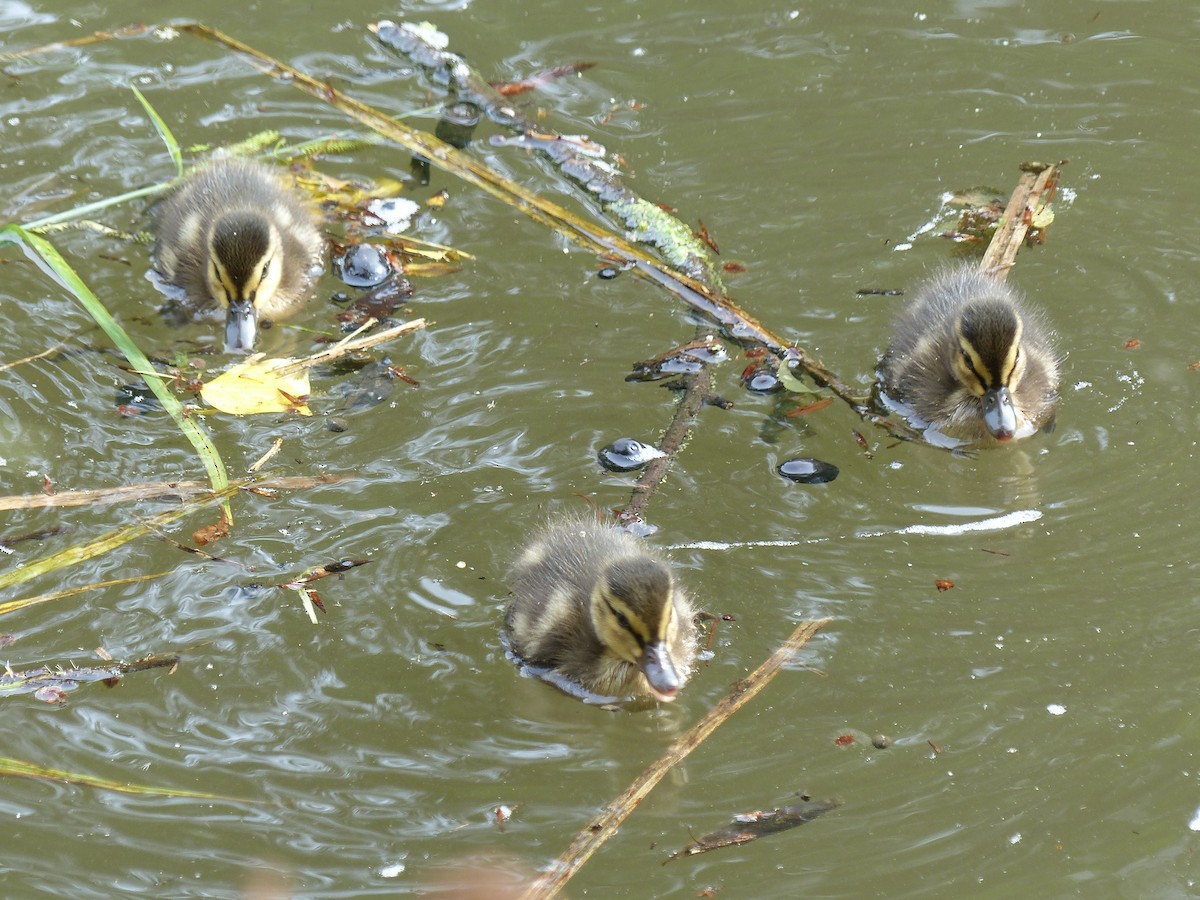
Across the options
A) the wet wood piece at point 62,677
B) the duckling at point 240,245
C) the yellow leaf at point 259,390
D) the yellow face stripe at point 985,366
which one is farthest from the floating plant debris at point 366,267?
the yellow face stripe at point 985,366

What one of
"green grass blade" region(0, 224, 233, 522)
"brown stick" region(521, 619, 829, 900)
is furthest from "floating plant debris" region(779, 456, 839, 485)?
"green grass blade" region(0, 224, 233, 522)

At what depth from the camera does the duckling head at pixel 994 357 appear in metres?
4.71

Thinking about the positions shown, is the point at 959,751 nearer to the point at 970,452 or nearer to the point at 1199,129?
the point at 970,452

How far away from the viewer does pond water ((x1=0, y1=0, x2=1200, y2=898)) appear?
11.5ft

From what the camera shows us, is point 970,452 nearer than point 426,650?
No

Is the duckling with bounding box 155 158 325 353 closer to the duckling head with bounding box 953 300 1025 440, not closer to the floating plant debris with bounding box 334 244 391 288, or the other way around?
the floating plant debris with bounding box 334 244 391 288

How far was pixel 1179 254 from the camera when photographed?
5508 millimetres

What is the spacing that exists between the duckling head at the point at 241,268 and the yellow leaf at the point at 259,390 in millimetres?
205

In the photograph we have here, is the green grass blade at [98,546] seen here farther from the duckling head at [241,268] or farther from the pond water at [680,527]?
the duckling head at [241,268]

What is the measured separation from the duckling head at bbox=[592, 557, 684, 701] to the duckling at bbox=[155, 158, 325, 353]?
2238 millimetres

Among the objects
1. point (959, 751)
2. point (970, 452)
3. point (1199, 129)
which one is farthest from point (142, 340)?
point (1199, 129)

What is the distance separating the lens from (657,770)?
361cm

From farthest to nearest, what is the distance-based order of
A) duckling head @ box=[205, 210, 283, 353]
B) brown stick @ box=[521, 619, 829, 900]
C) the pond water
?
duckling head @ box=[205, 210, 283, 353]
the pond water
brown stick @ box=[521, 619, 829, 900]

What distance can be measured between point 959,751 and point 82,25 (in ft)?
19.5
